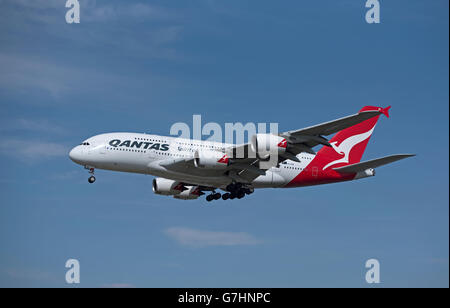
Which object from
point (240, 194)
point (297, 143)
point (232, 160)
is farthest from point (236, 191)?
point (297, 143)

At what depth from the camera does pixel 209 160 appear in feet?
146

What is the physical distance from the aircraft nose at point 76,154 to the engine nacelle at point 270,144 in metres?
12.6

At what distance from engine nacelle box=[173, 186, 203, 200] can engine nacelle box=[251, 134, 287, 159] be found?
1131 centimetres

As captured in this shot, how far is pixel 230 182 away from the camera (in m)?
47.9

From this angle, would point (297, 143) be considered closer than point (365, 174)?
Yes

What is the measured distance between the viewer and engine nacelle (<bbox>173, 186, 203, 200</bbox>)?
52.7 metres

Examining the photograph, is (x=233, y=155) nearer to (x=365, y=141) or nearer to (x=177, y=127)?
(x=177, y=127)

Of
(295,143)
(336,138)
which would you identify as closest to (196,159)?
(295,143)

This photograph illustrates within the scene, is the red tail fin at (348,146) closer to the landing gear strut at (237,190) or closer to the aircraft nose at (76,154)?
the landing gear strut at (237,190)

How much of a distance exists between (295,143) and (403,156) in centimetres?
687

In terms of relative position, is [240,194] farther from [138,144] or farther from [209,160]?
[138,144]

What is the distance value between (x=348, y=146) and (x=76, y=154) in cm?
2124

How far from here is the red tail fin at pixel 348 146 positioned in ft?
164
